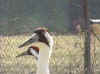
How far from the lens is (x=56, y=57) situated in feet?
20.2

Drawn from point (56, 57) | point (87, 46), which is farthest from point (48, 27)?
point (87, 46)

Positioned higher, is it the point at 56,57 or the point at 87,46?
the point at 87,46

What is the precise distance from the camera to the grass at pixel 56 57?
590cm

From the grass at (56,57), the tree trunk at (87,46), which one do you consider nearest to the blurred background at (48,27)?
the grass at (56,57)

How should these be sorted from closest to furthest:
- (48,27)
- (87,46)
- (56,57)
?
1. (87,46)
2. (56,57)
3. (48,27)

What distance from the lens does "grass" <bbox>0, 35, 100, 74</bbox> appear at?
5902 mm

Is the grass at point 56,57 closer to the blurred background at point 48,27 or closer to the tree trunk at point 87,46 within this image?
the blurred background at point 48,27

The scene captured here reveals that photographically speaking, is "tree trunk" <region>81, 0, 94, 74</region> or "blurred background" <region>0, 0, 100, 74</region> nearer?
"tree trunk" <region>81, 0, 94, 74</region>

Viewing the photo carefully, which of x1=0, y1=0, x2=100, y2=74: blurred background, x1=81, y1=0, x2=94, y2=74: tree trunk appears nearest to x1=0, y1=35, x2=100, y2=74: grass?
x1=0, y1=0, x2=100, y2=74: blurred background

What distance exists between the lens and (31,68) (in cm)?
639

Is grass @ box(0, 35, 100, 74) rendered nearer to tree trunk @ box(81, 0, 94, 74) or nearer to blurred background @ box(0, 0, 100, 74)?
blurred background @ box(0, 0, 100, 74)

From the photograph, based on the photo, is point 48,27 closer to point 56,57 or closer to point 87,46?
point 56,57

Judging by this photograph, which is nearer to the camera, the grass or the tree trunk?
the tree trunk

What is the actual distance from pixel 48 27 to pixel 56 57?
585cm
